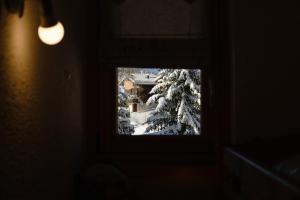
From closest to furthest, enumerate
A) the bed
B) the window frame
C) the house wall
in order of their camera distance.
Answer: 1. the bed
2. the window frame
3. the house wall

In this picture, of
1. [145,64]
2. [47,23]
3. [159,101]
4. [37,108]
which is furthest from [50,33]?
[159,101]

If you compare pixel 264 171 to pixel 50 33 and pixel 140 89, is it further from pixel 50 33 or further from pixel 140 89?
pixel 140 89

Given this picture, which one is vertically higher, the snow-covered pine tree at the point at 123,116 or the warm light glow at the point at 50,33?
the warm light glow at the point at 50,33

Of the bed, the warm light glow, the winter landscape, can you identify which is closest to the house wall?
the winter landscape

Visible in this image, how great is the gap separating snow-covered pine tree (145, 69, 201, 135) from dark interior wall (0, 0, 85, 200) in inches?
20.9

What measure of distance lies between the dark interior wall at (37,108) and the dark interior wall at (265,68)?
94cm

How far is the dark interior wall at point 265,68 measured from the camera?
8.09ft

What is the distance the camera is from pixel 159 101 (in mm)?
2680

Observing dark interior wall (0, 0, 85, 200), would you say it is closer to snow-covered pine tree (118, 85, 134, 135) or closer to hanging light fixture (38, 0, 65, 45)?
hanging light fixture (38, 0, 65, 45)

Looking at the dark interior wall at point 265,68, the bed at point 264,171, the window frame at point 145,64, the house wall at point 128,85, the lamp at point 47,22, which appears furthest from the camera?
the house wall at point 128,85

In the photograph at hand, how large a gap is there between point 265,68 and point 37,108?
1424mm

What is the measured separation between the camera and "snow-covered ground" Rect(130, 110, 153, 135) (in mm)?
2678

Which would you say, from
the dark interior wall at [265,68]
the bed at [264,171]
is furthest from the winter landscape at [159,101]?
the bed at [264,171]

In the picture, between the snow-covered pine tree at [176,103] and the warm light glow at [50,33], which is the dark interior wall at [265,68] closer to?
the snow-covered pine tree at [176,103]
